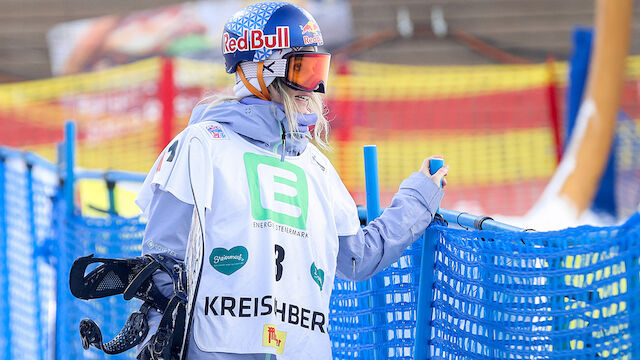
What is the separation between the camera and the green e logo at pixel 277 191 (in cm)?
245

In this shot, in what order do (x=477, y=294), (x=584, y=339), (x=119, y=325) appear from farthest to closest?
(x=119, y=325) < (x=477, y=294) < (x=584, y=339)

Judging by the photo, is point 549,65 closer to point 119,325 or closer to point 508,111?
point 508,111

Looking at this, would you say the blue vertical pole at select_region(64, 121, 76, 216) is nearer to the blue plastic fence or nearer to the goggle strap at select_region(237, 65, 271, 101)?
the blue plastic fence

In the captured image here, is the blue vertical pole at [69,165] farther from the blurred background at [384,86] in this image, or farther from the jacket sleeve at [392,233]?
the jacket sleeve at [392,233]

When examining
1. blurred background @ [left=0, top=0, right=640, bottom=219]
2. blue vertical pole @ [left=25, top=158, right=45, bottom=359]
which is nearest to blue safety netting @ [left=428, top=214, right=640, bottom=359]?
blue vertical pole @ [left=25, top=158, right=45, bottom=359]

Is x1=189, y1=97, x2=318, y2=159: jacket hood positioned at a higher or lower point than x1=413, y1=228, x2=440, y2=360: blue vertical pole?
higher

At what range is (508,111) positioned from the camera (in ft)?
34.4

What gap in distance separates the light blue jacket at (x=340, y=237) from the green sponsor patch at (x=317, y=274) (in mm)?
138

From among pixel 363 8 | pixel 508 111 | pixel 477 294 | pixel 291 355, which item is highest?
pixel 363 8

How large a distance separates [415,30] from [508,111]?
431cm

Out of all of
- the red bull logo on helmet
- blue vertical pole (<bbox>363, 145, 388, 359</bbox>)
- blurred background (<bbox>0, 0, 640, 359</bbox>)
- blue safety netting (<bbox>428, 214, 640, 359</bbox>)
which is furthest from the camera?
blurred background (<bbox>0, 0, 640, 359</bbox>)

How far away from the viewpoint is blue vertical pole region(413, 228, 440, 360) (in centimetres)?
264

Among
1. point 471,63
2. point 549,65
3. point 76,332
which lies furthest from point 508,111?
point 76,332

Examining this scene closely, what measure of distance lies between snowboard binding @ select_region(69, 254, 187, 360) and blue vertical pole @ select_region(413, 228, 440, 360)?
69 cm
